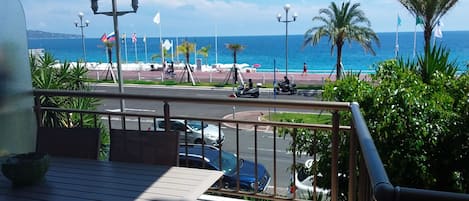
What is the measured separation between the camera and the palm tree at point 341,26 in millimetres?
19922

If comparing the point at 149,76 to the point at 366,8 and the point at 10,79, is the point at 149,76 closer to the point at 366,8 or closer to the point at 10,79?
the point at 366,8

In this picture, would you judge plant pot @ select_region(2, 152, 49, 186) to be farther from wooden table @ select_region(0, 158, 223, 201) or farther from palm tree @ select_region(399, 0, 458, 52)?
palm tree @ select_region(399, 0, 458, 52)

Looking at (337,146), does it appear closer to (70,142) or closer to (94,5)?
(70,142)

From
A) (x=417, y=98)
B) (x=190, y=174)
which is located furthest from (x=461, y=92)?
(x=190, y=174)

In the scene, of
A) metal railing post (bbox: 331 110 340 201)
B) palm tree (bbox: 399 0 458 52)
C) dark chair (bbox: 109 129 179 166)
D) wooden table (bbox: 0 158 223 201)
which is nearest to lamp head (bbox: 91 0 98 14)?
dark chair (bbox: 109 129 179 166)

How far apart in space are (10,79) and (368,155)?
298 centimetres

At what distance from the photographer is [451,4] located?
1480 cm

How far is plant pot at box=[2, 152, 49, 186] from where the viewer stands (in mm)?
1799

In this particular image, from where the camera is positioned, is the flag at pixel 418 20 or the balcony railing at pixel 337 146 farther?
the flag at pixel 418 20

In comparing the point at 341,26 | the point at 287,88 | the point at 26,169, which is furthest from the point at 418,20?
the point at 26,169

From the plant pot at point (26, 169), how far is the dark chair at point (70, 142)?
57 centimetres

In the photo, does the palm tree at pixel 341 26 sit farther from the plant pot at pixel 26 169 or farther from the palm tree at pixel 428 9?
the plant pot at pixel 26 169

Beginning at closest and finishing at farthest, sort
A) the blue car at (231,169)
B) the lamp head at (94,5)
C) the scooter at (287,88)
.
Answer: the blue car at (231,169) < the lamp head at (94,5) < the scooter at (287,88)

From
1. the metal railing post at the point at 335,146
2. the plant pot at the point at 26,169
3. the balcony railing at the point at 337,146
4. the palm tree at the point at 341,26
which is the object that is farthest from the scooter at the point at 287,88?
the plant pot at the point at 26,169
